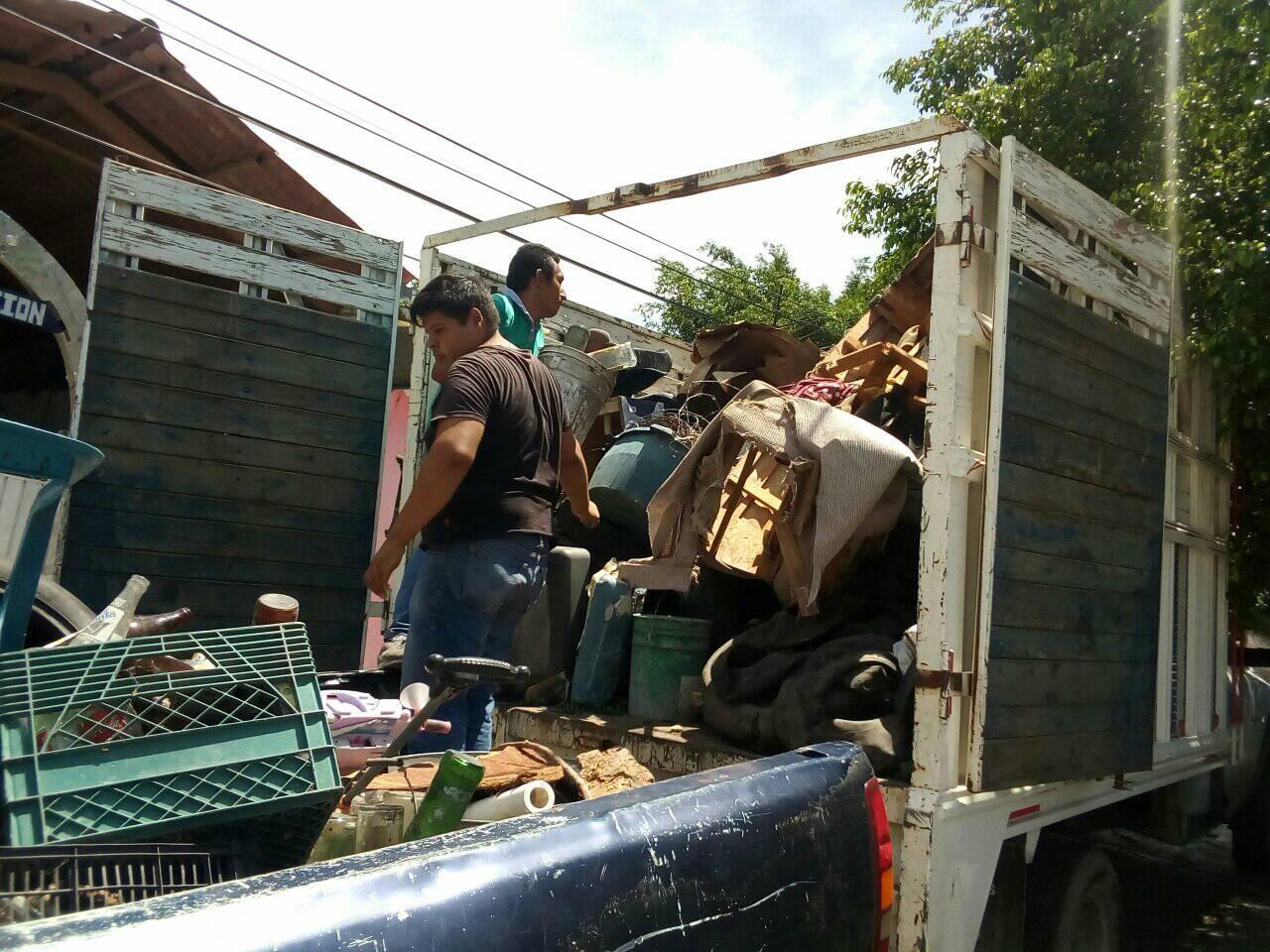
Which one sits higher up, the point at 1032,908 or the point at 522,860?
the point at 522,860

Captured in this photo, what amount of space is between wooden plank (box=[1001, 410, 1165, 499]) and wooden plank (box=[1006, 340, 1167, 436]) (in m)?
0.11

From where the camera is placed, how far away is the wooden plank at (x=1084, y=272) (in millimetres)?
Answer: 2863

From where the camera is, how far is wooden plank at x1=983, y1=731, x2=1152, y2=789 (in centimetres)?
267

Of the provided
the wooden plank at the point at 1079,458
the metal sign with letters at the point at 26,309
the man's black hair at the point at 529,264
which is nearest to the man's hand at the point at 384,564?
the man's black hair at the point at 529,264

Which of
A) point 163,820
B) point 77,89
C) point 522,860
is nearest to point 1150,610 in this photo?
point 522,860

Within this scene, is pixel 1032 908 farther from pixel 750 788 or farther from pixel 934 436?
pixel 750 788

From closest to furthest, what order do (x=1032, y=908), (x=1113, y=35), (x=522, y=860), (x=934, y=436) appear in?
(x=522, y=860), (x=934, y=436), (x=1032, y=908), (x=1113, y=35)

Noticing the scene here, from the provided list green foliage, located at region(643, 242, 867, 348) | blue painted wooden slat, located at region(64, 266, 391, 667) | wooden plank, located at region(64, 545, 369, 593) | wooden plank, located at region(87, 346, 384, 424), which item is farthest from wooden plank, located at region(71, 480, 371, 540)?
green foliage, located at region(643, 242, 867, 348)

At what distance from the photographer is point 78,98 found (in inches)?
271

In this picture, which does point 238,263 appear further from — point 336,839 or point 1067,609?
point 1067,609

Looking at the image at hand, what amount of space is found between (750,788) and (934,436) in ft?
4.41

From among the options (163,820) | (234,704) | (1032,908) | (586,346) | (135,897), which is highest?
(586,346)

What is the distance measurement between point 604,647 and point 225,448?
1840mm

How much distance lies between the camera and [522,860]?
4.11ft
